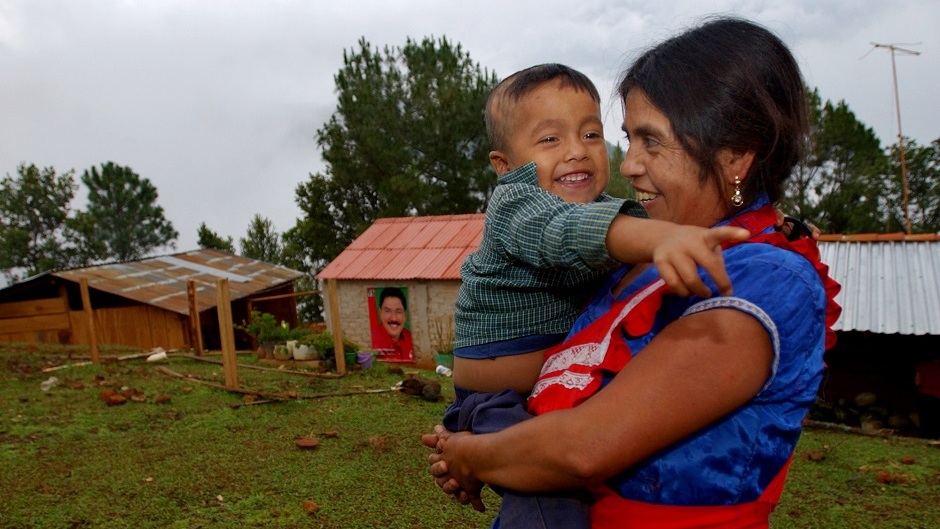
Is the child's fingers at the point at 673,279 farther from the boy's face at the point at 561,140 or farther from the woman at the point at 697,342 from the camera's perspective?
the boy's face at the point at 561,140

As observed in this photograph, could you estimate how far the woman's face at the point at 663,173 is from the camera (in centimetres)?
132

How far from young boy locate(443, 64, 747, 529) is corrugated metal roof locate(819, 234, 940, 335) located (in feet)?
25.4

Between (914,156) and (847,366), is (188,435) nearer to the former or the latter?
(847,366)

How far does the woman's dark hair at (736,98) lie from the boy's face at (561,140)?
48 centimetres

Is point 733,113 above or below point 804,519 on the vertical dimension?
above

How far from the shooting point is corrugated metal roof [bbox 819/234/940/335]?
319 inches

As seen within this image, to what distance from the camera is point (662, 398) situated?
1126 millimetres

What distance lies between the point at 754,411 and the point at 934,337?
395 inches

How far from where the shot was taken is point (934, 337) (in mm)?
9258

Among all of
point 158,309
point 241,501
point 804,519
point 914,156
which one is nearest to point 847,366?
point 804,519

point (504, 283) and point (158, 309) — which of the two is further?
point (158, 309)

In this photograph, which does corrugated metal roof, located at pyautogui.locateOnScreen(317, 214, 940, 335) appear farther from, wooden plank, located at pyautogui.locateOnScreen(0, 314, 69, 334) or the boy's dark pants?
wooden plank, located at pyautogui.locateOnScreen(0, 314, 69, 334)

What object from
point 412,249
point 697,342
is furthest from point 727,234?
point 412,249

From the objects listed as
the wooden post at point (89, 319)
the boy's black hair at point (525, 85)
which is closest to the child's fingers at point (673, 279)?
the boy's black hair at point (525, 85)
